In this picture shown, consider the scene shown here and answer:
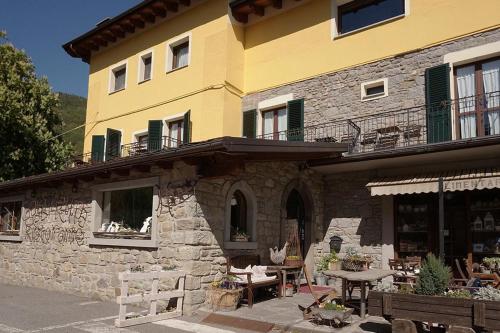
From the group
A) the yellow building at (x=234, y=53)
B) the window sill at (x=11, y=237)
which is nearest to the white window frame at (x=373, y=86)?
the yellow building at (x=234, y=53)

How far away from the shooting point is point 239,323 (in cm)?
785

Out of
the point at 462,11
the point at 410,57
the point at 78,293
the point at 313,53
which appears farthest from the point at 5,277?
the point at 462,11

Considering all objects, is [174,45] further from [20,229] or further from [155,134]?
[20,229]

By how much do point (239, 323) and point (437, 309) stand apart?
129 inches

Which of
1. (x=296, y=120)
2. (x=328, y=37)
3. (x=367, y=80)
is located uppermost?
(x=328, y=37)

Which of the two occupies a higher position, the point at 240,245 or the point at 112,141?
the point at 112,141

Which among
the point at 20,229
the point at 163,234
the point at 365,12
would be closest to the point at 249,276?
the point at 163,234

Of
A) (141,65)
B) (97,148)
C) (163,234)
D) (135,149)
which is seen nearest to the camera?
(163,234)

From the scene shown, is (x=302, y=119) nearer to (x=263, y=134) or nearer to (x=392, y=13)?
(x=263, y=134)

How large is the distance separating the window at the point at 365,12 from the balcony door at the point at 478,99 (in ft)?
9.20

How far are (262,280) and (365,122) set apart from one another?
18.8 feet

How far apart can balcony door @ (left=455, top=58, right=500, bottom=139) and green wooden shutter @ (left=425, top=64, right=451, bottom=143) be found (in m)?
0.32

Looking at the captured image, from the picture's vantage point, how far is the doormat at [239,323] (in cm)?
752

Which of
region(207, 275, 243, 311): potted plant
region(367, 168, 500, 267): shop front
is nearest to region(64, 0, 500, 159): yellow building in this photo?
region(367, 168, 500, 267): shop front
